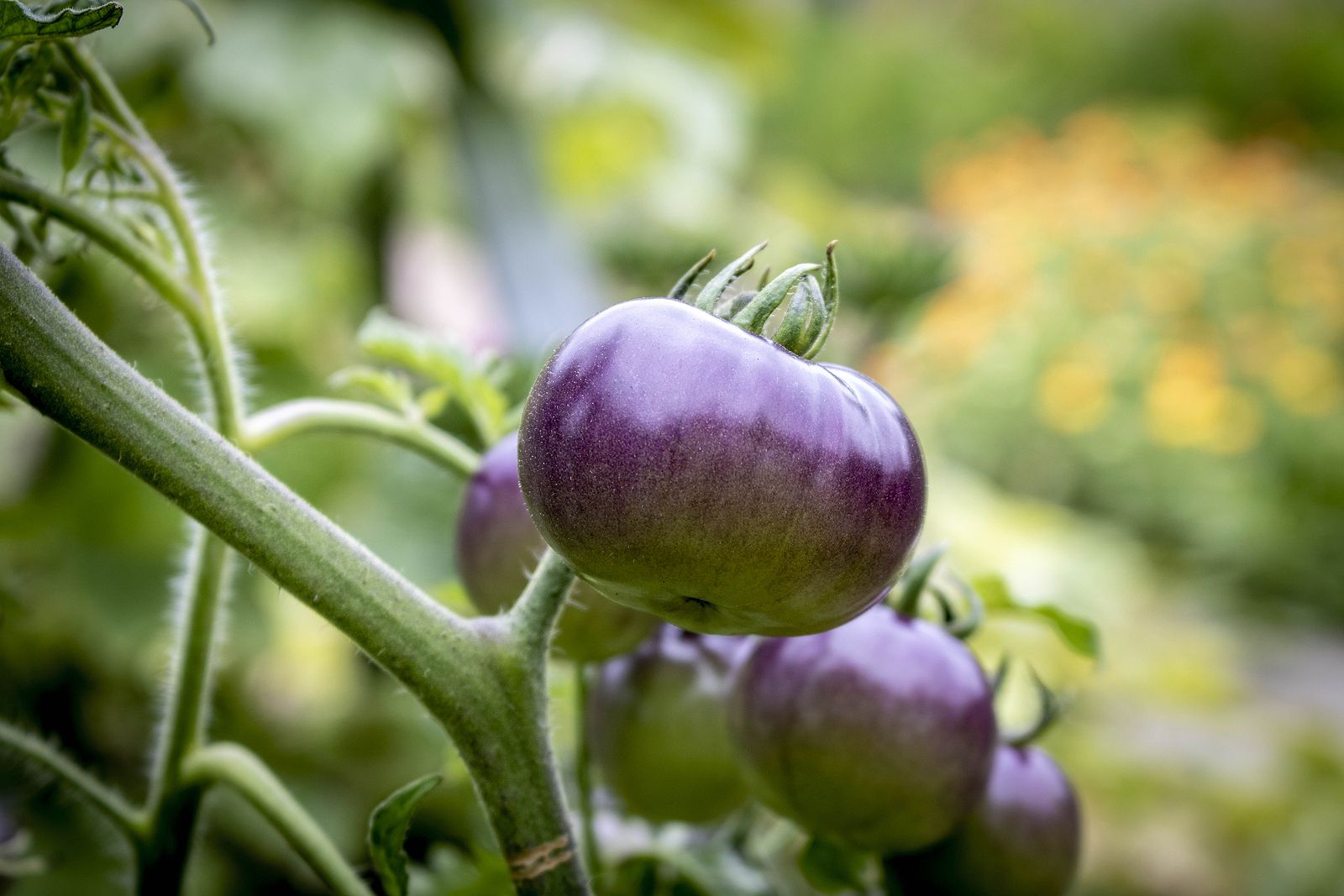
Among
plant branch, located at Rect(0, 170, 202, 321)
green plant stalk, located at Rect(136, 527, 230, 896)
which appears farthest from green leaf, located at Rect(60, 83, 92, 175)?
green plant stalk, located at Rect(136, 527, 230, 896)

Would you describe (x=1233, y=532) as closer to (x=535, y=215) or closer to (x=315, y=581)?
(x=535, y=215)

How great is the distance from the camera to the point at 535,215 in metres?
1.59

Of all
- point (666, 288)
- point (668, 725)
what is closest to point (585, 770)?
point (668, 725)

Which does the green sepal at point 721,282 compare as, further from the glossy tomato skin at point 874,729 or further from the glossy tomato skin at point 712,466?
the glossy tomato skin at point 874,729

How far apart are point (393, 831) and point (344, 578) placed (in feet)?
0.21

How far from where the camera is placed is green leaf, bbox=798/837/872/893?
385mm

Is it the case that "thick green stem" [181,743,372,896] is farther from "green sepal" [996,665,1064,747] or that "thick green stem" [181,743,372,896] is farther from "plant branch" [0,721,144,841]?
"green sepal" [996,665,1064,747]

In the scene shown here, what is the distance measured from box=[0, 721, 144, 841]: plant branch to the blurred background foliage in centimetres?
9

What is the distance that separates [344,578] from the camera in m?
0.25

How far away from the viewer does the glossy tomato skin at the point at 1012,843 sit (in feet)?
1.18

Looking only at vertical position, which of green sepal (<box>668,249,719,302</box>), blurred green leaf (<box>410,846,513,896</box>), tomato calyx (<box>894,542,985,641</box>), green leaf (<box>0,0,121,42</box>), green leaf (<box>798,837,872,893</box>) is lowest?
blurred green leaf (<box>410,846,513,896</box>)

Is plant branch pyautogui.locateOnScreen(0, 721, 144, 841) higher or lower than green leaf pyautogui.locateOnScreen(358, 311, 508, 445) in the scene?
lower

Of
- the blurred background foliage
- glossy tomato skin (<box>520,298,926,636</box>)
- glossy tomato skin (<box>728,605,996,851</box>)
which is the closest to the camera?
glossy tomato skin (<box>520,298,926,636</box>)

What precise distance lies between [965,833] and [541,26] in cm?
205
